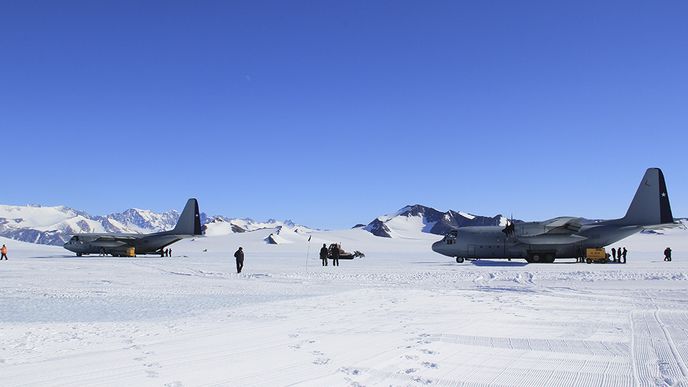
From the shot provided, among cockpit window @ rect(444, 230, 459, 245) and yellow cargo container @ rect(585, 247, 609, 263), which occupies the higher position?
cockpit window @ rect(444, 230, 459, 245)

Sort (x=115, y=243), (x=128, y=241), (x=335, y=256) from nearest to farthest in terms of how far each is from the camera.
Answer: (x=335, y=256) → (x=115, y=243) → (x=128, y=241)

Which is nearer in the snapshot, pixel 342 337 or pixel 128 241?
pixel 342 337

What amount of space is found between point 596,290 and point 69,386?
1675cm

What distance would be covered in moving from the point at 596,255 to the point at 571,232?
2.19 meters

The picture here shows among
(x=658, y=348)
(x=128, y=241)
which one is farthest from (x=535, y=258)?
(x=128, y=241)

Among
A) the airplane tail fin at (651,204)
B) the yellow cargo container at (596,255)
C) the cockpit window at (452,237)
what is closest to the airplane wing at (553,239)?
the yellow cargo container at (596,255)

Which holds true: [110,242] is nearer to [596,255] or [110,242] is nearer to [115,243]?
[115,243]

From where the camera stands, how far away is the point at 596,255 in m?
36.7

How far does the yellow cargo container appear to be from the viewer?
36.6 metres

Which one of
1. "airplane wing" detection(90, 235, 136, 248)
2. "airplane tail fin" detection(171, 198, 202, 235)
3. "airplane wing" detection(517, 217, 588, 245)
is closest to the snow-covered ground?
"airplane wing" detection(517, 217, 588, 245)

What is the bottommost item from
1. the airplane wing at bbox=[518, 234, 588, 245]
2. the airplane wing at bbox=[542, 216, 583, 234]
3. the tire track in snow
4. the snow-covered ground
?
the tire track in snow

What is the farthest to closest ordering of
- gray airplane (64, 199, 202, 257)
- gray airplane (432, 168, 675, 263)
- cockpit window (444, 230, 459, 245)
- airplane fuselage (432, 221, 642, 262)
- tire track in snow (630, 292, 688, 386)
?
gray airplane (64, 199, 202, 257), cockpit window (444, 230, 459, 245), airplane fuselage (432, 221, 642, 262), gray airplane (432, 168, 675, 263), tire track in snow (630, 292, 688, 386)

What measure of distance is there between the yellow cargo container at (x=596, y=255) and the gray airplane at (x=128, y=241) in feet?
117

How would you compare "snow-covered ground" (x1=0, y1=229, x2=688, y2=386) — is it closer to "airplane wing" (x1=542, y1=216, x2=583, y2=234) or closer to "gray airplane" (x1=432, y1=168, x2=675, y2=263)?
"airplane wing" (x1=542, y1=216, x2=583, y2=234)
